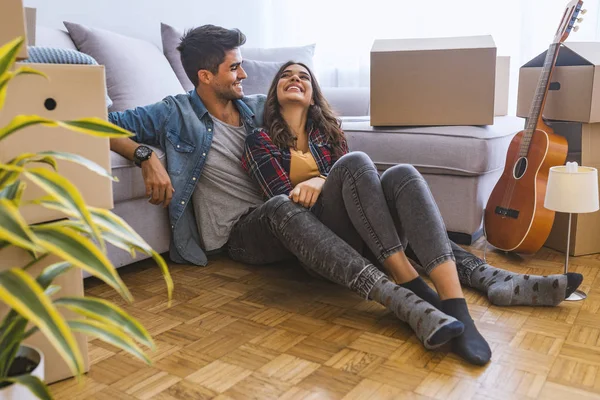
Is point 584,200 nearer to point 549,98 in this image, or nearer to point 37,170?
point 549,98

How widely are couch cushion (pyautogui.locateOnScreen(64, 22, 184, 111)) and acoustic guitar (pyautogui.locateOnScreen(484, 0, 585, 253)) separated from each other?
Answer: 3.98 feet

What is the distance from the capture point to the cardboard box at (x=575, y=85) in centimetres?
181

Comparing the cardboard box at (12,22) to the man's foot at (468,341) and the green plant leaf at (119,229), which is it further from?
the man's foot at (468,341)

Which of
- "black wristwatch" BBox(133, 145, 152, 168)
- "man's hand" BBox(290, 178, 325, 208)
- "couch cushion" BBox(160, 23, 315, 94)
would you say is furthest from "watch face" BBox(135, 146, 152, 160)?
"couch cushion" BBox(160, 23, 315, 94)

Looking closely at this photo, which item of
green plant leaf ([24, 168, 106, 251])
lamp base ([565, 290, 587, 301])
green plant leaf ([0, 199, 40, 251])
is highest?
green plant leaf ([24, 168, 106, 251])

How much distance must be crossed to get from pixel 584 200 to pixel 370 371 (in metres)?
0.76

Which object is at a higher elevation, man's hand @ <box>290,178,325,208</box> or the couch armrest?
the couch armrest

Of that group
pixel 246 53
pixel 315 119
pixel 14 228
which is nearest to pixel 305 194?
pixel 315 119

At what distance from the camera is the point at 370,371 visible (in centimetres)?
119

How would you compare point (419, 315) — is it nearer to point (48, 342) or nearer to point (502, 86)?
point (48, 342)

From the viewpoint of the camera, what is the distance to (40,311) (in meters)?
0.62

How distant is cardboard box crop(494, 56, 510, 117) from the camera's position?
2.47 meters

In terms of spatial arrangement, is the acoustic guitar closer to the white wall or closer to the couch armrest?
the couch armrest

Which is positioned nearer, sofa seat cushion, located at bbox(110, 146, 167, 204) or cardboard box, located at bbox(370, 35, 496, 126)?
sofa seat cushion, located at bbox(110, 146, 167, 204)
